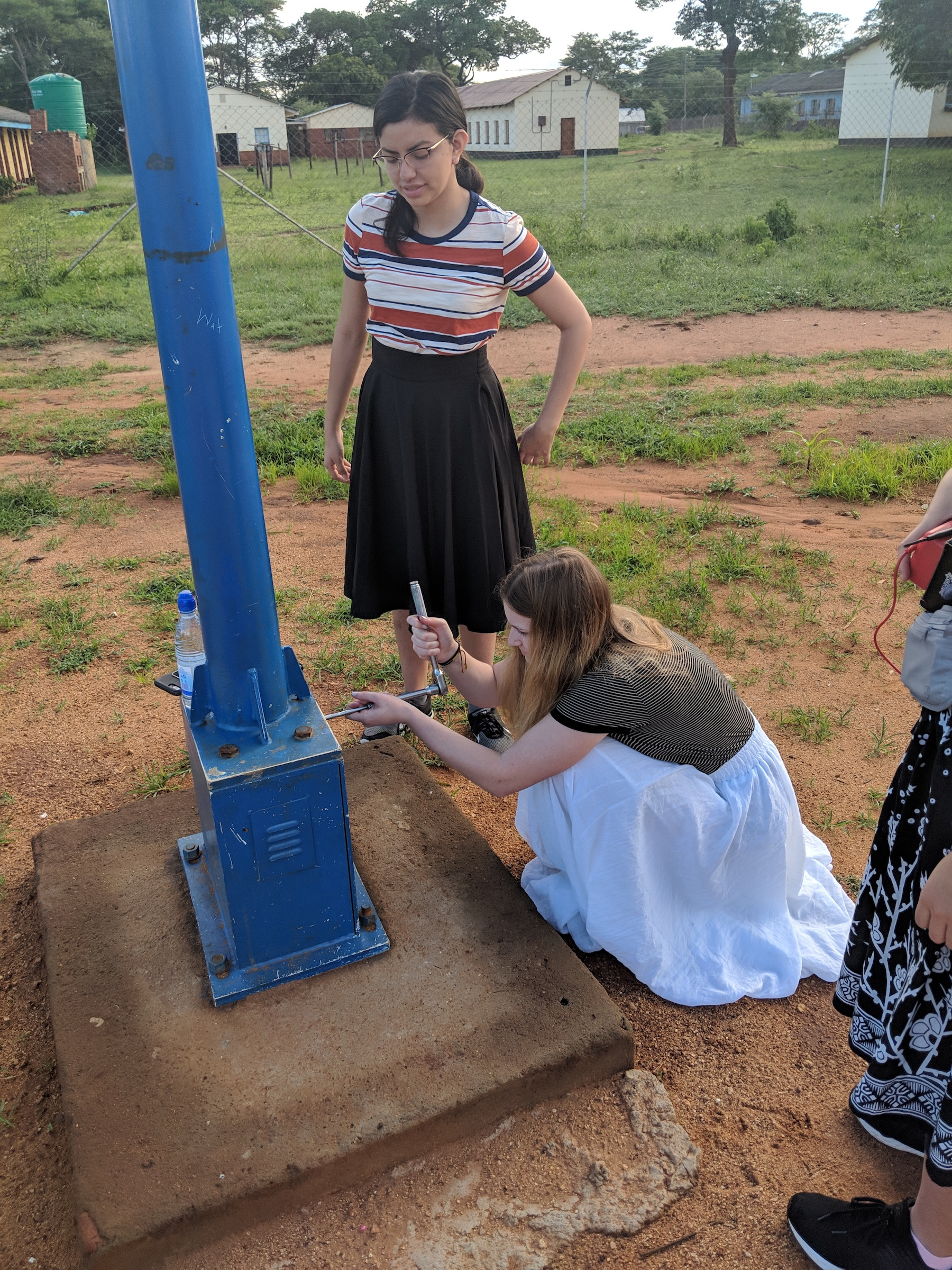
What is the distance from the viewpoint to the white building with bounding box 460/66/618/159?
3042 cm

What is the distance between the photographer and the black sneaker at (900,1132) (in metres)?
1.74

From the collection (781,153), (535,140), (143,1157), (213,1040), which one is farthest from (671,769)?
(535,140)

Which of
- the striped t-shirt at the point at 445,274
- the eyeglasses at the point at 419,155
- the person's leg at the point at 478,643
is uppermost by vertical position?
the eyeglasses at the point at 419,155

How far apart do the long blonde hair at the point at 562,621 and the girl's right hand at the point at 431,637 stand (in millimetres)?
255

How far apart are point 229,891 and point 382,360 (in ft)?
4.58

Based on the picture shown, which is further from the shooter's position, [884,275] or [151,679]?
[884,275]

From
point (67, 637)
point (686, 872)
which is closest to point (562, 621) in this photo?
point (686, 872)

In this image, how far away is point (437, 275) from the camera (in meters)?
2.34

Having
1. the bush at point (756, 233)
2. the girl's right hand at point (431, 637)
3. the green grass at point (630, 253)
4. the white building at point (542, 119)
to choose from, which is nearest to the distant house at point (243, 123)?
the white building at point (542, 119)

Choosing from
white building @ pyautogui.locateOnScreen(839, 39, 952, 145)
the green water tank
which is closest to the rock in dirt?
the green water tank

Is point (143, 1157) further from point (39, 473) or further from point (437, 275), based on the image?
point (39, 473)

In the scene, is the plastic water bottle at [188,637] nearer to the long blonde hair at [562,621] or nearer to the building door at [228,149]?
the long blonde hair at [562,621]

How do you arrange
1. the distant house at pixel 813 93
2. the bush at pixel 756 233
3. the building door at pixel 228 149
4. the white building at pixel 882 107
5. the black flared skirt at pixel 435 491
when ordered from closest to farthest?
the black flared skirt at pixel 435 491 < the bush at pixel 756 233 < the white building at pixel 882 107 < the building door at pixel 228 149 < the distant house at pixel 813 93

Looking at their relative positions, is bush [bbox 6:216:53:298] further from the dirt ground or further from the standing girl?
the standing girl
